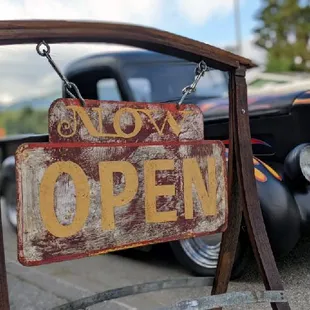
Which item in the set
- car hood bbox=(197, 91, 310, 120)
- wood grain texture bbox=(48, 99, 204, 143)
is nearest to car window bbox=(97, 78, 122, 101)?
car hood bbox=(197, 91, 310, 120)

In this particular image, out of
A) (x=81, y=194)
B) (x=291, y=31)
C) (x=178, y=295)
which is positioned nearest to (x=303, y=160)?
(x=178, y=295)

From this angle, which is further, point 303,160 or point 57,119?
point 303,160

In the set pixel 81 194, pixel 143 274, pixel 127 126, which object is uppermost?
pixel 127 126

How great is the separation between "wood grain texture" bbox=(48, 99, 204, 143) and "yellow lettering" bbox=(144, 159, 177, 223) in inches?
3.7

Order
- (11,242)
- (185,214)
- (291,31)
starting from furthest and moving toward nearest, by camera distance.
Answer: (291,31) → (11,242) → (185,214)

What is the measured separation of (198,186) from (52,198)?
557 mm

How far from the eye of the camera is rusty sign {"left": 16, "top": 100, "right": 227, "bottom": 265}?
1.56m

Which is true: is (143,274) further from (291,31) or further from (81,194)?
(291,31)

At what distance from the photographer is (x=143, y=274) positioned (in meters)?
3.69

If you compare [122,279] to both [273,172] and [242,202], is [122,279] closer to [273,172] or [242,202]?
[273,172]

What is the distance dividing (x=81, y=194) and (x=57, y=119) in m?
0.25

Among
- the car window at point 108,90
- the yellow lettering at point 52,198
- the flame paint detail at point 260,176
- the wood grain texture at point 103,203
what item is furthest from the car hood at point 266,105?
the yellow lettering at point 52,198

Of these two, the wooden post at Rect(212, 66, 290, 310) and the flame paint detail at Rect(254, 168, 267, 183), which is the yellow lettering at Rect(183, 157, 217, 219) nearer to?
the wooden post at Rect(212, 66, 290, 310)

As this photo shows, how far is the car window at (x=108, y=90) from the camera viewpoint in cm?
480
